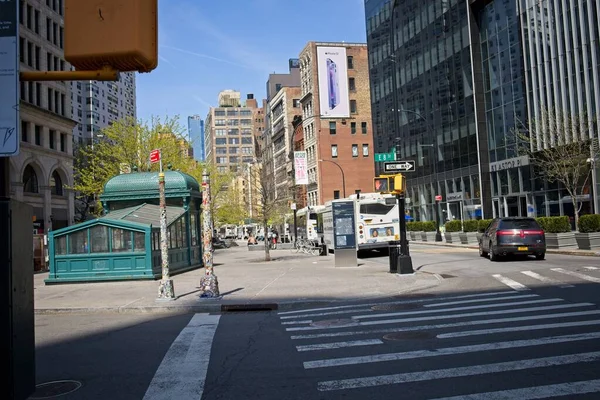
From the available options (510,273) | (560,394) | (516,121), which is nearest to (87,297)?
(510,273)

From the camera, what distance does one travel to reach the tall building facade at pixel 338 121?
81.2 m

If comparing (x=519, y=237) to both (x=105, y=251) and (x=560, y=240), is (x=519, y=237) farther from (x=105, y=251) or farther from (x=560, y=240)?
(x=105, y=251)

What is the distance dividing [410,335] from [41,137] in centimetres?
5507

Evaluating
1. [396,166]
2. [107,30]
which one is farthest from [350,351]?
[396,166]

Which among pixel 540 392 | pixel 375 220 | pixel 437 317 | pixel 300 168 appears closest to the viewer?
pixel 540 392

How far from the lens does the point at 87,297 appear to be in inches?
633

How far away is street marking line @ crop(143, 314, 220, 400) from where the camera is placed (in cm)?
611

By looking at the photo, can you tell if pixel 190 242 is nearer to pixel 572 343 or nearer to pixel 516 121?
pixel 572 343

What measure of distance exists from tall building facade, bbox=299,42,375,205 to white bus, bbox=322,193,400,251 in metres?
50.7

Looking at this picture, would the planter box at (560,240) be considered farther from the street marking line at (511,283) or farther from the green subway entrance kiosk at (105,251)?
the green subway entrance kiosk at (105,251)

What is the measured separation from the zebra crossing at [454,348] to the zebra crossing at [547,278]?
2472 millimetres

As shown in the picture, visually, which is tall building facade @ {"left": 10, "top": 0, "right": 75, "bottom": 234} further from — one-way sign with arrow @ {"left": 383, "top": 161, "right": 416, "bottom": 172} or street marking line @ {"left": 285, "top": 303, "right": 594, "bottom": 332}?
street marking line @ {"left": 285, "top": 303, "right": 594, "bottom": 332}

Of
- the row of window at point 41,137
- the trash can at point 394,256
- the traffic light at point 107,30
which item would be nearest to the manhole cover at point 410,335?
the traffic light at point 107,30

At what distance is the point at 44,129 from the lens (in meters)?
56.1
